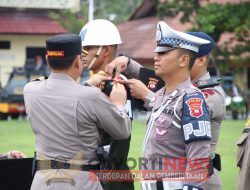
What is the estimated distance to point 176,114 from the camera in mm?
4414

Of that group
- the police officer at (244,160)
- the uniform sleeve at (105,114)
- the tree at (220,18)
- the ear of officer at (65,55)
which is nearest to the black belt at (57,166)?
the uniform sleeve at (105,114)

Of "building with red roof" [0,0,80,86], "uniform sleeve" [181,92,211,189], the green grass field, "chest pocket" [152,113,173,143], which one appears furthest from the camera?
"building with red roof" [0,0,80,86]

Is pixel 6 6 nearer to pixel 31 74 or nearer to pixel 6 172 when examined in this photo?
pixel 31 74

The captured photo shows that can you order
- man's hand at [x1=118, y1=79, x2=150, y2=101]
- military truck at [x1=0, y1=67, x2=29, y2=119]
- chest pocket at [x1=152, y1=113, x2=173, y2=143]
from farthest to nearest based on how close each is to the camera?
1. military truck at [x1=0, y1=67, x2=29, y2=119]
2. man's hand at [x1=118, y1=79, x2=150, y2=101]
3. chest pocket at [x1=152, y1=113, x2=173, y2=143]

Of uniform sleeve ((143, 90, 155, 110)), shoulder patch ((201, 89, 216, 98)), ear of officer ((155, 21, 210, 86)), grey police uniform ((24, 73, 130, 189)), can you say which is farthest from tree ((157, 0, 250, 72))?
grey police uniform ((24, 73, 130, 189))

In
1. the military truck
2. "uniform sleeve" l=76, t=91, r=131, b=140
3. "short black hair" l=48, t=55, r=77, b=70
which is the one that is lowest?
the military truck

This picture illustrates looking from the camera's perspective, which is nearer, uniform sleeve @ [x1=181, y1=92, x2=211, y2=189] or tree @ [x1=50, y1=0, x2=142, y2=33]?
uniform sleeve @ [x1=181, y1=92, x2=211, y2=189]

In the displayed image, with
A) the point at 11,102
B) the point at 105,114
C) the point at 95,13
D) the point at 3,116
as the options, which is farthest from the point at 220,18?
the point at 95,13

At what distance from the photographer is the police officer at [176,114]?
168 inches

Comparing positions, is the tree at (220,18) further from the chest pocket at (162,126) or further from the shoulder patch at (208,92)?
the chest pocket at (162,126)

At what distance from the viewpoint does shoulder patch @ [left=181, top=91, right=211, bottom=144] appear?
14.0 feet

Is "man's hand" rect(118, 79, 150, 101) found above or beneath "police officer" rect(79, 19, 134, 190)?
beneath

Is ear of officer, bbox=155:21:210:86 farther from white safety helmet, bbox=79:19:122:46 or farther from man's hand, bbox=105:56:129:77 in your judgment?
white safety helmet, bbox=79:19:122:46

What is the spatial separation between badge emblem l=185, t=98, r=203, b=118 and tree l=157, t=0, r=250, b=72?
19910 mm
